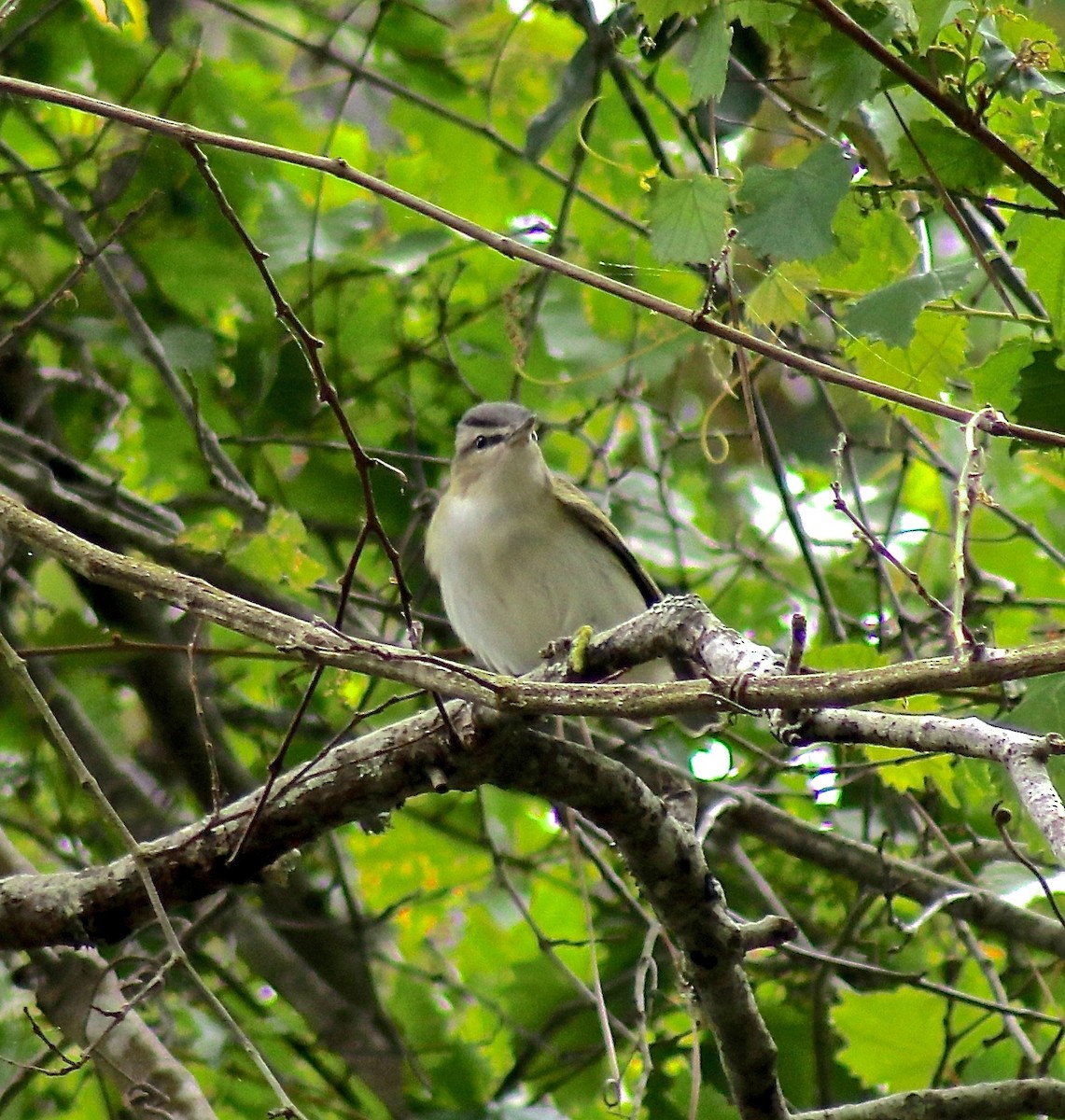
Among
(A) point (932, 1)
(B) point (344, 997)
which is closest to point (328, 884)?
(B) point (344, 997)

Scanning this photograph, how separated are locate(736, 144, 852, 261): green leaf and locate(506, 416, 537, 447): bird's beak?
6.57 ft

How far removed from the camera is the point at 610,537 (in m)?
4.38

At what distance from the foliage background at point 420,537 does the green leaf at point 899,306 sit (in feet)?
2.05

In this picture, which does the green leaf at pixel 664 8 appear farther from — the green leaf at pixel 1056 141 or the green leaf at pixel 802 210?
the green leaf at pixel 1056 141

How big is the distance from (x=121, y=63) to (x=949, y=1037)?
3.39 meters

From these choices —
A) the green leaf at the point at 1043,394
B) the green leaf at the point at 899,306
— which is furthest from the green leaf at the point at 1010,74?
the green leaf at the point at 1043,394

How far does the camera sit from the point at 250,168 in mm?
3873

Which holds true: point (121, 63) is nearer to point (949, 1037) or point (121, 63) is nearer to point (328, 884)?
point (328, 884)

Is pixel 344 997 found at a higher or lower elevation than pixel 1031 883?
higher

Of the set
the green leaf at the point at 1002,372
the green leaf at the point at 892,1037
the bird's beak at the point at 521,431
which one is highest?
the bird's beak at the point at 521,431

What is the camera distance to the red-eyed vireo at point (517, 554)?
4273 mm

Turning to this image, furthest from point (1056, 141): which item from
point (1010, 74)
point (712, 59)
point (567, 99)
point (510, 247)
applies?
point (567, 99)

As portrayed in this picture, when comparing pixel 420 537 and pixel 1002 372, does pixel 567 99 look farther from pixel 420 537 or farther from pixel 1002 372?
pixel 420 537

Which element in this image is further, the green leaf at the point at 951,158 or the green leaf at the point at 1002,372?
the green leaf at the point at 1002,372
